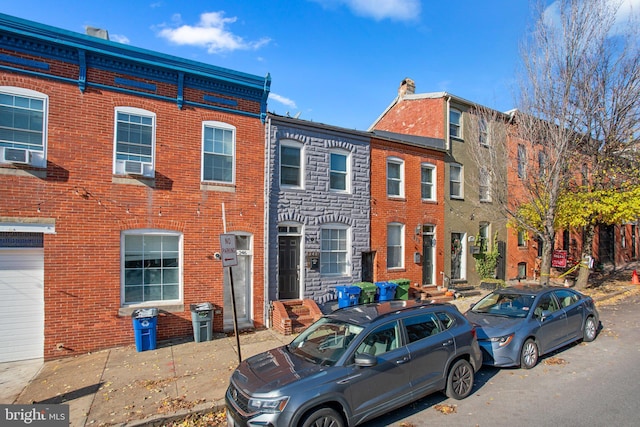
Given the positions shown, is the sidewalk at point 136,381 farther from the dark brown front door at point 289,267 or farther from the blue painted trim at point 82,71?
the blue painted trim at point 82,71

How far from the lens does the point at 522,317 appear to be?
7629mm

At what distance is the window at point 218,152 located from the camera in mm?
10219

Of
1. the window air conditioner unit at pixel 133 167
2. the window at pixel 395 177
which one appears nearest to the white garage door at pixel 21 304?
the window air conditioner unit at pixel 133 167

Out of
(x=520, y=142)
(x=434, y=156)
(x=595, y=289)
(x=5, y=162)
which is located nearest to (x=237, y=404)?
(x=5, y=162)

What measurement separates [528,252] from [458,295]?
7271mm

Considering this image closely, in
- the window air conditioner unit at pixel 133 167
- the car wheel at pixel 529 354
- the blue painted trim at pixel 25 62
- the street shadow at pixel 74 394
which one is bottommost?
the street shadow at pixel 74 394

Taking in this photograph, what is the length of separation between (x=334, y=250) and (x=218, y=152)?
496 centimetres

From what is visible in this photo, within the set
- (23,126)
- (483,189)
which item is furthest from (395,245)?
(23,126)

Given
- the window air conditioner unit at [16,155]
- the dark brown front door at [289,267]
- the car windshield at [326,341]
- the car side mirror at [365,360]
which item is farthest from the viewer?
the dark brown front door at [289,267]

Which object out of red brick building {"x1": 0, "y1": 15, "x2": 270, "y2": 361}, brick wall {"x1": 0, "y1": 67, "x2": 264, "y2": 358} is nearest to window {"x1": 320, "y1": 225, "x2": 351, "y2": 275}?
red brick building {"x1": 0, "y1": 15, "x2": 270, "y2": 361}

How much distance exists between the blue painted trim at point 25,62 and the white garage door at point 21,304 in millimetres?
4260

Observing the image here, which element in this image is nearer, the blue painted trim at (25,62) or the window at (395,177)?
the blue painted trim at (25,62)

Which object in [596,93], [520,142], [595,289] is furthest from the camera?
[595,289]

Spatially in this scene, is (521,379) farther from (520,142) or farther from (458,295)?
(520,142)
